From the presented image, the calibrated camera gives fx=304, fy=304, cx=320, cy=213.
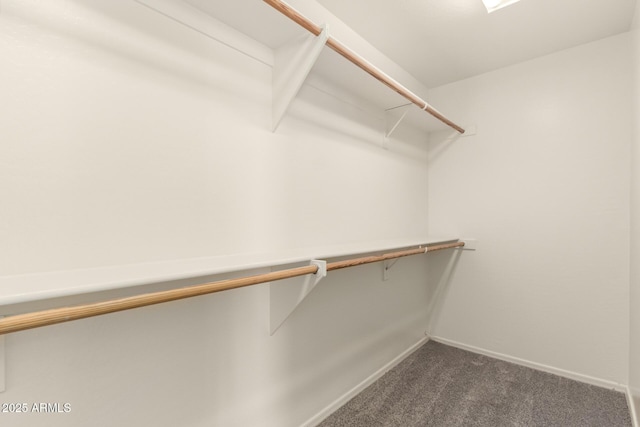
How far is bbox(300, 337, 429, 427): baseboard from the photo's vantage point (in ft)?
5.10

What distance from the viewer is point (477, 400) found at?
176 centimetres

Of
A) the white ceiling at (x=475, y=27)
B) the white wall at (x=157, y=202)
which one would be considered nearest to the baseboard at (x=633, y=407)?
the white wall at (x=157, y=202)

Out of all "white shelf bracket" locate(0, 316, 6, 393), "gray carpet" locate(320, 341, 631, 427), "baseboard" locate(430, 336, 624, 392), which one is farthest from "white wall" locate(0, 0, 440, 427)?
"baseboard" locate(430, 336, 624, 392)

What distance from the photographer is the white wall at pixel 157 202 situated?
0.79 metres

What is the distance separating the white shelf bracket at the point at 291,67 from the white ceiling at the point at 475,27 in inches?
20.6

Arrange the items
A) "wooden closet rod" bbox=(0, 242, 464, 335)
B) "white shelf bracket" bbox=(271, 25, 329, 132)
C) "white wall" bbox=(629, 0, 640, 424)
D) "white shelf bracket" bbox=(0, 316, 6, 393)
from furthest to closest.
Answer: "white wall" bbox=(629, 0, 640, 424), "white shelf bracket" bbox=(271, 25, 329, 132), "white shelf bracket" bbox=(0, 316, 6, 393), "wooden closet rod" bbox=(0, 242, 464, 335)

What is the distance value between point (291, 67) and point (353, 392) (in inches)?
69.7

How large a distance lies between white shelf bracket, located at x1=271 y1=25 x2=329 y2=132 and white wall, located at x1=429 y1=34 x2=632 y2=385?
5.73 feet

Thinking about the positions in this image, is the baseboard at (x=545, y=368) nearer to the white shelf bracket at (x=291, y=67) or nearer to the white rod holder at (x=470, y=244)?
the white rod holder at (x=470, y=244)

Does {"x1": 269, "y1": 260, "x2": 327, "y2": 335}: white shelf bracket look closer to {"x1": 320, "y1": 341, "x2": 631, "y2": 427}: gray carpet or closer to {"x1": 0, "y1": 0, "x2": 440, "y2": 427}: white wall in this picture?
{"x1": 0, "y1": 0, "x2": 440, "y2": 427}: white wall

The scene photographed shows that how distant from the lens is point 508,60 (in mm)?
2176

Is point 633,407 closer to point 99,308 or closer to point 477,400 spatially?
point 477,400

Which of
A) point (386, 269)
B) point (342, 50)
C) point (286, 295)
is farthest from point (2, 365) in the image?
point (386, 269)

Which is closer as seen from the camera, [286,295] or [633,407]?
[286,295]
